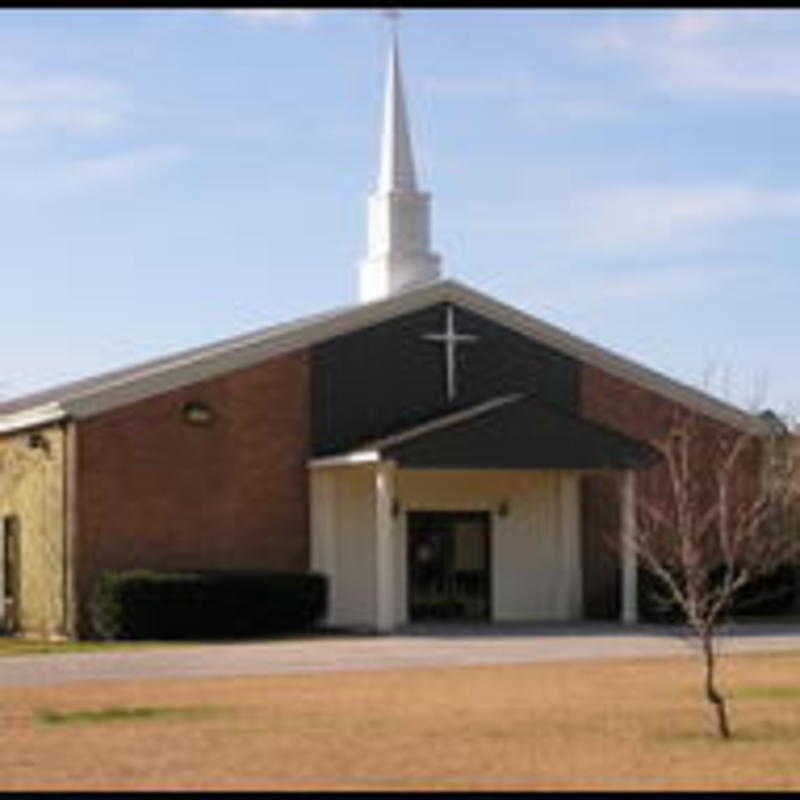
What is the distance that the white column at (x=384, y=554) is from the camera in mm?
34750

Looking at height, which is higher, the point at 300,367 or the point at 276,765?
the point at 300,367

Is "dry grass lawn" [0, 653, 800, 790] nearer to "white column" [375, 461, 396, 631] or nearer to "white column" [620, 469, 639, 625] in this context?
"white column" [375, 461, 396, 631]

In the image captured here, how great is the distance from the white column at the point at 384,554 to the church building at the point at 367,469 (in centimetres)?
4

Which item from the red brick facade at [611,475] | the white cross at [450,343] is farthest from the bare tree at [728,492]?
the white cross at [450,343]

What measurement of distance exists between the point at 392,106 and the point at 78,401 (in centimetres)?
2030

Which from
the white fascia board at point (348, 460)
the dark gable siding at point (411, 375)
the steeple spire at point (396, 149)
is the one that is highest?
the steeple spire at point (396, 149)

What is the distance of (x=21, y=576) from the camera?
3781 centimetres

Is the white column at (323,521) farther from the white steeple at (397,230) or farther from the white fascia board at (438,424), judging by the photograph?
the white steeple at (397,230)

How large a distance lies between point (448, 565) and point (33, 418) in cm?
810

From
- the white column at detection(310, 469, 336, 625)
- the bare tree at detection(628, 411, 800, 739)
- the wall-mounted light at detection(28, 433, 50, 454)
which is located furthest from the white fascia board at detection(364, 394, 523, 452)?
the wall-mounted light at detection(28, 433, 50, 454)

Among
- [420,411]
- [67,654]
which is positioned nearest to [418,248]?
[420,411]

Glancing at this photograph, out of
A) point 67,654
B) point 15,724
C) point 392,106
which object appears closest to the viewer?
point 15,724

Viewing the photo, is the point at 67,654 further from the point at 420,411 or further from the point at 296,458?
the point at 420,411

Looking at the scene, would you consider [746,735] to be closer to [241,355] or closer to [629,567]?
[629,567]
